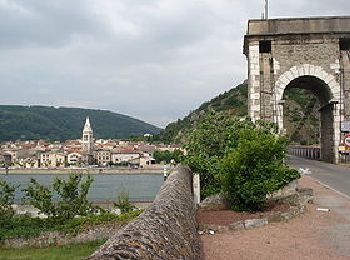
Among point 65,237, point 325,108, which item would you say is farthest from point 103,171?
point 65,237

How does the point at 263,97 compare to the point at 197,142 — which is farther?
the point at 263,97

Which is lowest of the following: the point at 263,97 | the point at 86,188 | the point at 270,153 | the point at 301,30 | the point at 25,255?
the point at 25,255

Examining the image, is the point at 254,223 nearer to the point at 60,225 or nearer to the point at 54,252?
the point at 54,252

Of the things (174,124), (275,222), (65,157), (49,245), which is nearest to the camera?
(275,222)

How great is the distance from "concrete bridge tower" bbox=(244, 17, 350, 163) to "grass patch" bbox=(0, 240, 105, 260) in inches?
409

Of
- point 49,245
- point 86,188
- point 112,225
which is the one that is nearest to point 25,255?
point 49,245

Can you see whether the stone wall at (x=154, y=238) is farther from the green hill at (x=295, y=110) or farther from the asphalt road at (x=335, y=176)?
the green hill at (x=295, y=110)

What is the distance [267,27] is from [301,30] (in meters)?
1.67

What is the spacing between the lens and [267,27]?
86.5 ft

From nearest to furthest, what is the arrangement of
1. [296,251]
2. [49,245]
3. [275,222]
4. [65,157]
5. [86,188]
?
[296,251], [275,222], [49,245], [86,188], [65,157]

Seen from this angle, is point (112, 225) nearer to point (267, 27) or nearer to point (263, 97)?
point (263, 97)

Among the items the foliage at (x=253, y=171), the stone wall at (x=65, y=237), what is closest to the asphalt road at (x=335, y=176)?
the foliage at (x=253, y=171)

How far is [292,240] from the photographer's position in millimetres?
10578

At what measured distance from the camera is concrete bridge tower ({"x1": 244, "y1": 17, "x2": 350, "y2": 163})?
Answer: 25.8 meters
